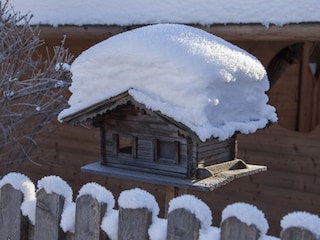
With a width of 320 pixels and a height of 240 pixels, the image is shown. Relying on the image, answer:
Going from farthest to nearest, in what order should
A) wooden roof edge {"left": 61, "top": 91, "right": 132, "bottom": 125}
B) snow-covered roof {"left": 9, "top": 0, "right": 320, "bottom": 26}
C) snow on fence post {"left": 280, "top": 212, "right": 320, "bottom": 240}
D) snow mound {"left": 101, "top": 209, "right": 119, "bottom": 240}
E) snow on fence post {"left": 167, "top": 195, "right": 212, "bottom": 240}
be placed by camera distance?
1. snow-covered roof {"left": 9, "top": 0, "right": 320, "bottom": 26}
2. wooden roof edge {"left": 61, "top": 91, "right": 132, "bottom": 125}
3. snow mound {"left": 101, "top": 209, "right": 119, "bottom": 240}
4. snow on fence post {"left": 167, "top": 195, "right": 212, "bottom": 240}
5. snow on fence post {"left": 280, "top": 212, "right": 320, "bottom": 240}

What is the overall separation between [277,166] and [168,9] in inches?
75.5

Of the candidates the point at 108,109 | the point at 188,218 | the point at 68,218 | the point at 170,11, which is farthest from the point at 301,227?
the point at 170,11

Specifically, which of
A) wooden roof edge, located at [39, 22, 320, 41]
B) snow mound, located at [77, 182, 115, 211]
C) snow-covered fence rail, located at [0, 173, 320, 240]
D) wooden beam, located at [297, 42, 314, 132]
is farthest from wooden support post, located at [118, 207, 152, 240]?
wooden beam, located at [297, 42, 314, 132]

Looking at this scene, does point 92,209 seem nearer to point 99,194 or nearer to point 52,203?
point 99,194

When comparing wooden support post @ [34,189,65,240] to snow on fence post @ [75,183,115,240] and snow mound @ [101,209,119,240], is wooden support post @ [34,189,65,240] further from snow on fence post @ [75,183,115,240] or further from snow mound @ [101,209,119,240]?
snow mound @ [101,209,119,240]

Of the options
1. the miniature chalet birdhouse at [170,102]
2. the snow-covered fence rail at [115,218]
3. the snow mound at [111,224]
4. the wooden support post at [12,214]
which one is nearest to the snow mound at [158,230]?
the snow-covered fence rail at [115,218]

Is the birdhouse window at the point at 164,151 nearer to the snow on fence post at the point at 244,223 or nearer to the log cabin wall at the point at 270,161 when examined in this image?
the snow on fence post at the point at 244,223

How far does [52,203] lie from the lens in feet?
8.40

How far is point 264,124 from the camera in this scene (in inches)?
113

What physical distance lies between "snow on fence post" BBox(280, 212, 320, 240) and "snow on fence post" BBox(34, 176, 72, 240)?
107 cm

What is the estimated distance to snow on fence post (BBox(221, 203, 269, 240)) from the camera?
201 cm

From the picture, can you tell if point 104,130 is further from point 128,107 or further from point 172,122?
point 172,122

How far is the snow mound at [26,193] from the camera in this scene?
268cm

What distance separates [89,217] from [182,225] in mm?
474
